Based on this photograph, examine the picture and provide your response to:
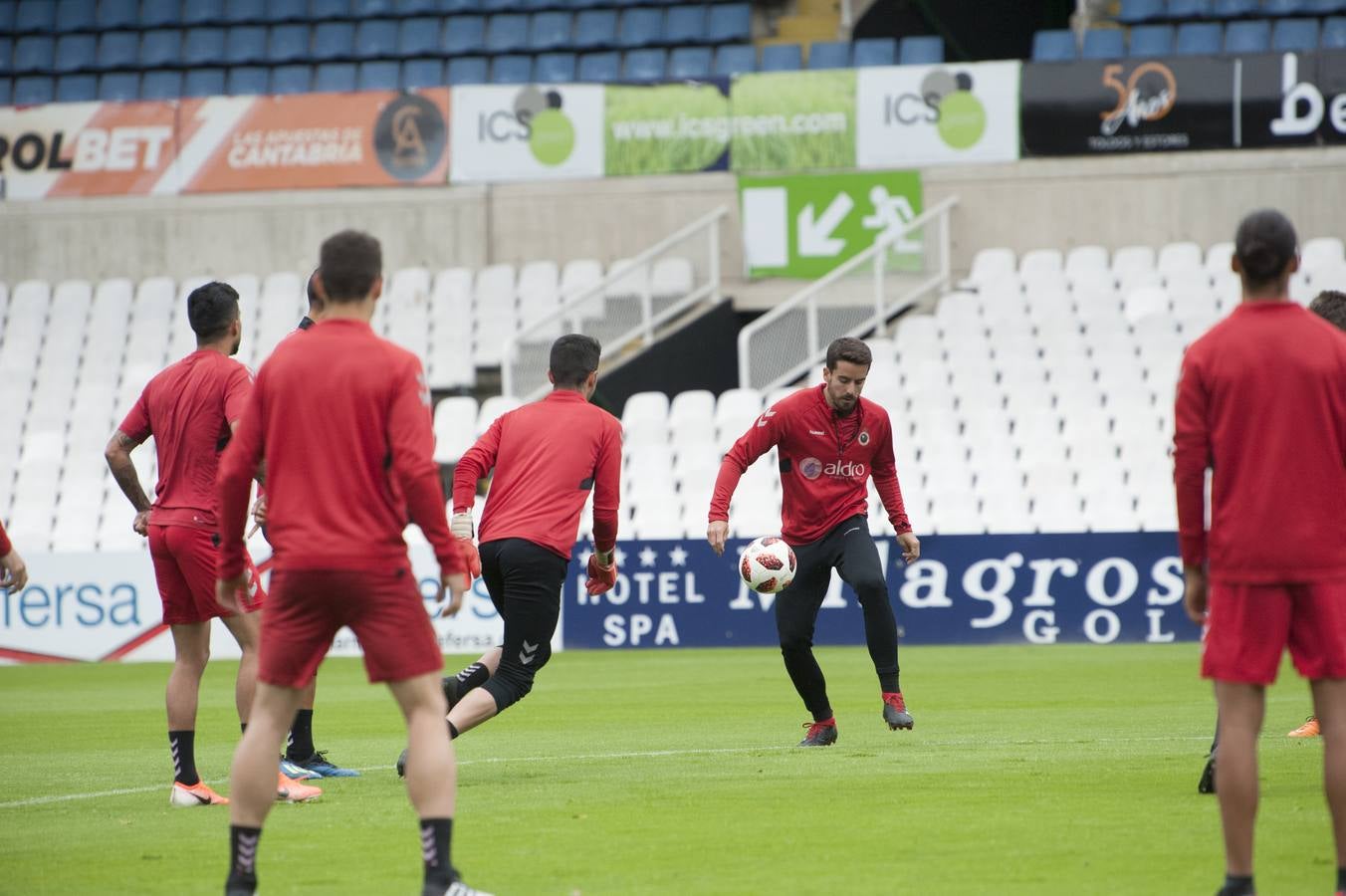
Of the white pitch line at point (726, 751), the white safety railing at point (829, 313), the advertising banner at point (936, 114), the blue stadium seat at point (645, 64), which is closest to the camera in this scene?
the white pitch line at point (726, 751)

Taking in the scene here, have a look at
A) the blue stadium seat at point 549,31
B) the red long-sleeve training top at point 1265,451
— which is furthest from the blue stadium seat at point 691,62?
the red long-sleeve training top at point 1265,451

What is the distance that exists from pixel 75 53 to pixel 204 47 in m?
2.21

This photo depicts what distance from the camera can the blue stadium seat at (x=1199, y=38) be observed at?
1051 inches

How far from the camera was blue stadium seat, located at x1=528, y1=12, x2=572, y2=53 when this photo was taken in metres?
29.9

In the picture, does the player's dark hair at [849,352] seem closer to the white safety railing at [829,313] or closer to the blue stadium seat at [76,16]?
the white safety railing at [829,313]

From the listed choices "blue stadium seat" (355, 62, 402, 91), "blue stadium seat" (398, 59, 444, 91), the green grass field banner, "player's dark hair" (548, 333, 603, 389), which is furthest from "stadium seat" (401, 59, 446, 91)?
"player's dark hair" (548, 333, 603, 389)

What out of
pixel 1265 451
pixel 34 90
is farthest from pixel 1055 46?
pixel 1265 451

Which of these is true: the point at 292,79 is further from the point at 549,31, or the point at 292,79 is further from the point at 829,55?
the point at 829,55

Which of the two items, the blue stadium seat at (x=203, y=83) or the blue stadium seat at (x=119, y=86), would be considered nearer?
the blue stadium seat at (x=203, y=83)

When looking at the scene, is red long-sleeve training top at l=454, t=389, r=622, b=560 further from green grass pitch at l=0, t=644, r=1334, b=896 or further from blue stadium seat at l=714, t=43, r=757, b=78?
blue stadium seat at l=714, t=43, r=757, b=78

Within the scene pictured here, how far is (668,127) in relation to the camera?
89.5ft

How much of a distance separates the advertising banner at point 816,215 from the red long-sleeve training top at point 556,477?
58.1ft

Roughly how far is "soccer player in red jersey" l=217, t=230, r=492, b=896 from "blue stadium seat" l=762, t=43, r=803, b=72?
22.9 meters

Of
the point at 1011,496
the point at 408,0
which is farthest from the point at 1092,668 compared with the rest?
the point at 408,0
